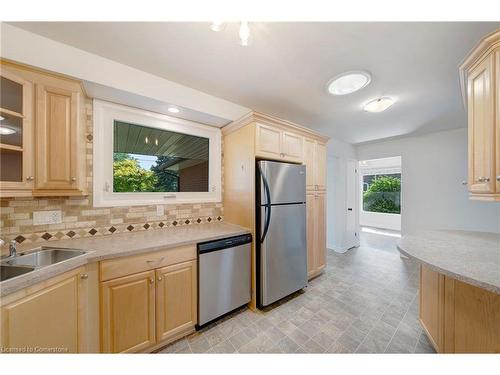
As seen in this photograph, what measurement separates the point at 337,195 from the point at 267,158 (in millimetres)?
2526

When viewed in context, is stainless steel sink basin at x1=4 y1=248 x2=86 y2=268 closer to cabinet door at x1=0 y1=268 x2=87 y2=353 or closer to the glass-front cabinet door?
cabinet door at x1=0 y1=268 x2=87 y2=353

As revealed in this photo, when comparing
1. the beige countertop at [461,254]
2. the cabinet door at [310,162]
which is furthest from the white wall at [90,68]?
the beige countertop at [461,254]

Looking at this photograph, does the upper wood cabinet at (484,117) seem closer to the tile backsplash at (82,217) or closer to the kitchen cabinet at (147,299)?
the kitchen cabinet at (147,299)

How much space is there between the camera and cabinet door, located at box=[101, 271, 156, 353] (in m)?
1.25

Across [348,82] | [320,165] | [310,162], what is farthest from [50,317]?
[320,165]

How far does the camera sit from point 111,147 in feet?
5.82

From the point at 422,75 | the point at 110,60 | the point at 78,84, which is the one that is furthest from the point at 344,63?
the point at 78,84

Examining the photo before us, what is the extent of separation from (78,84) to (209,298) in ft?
6.90

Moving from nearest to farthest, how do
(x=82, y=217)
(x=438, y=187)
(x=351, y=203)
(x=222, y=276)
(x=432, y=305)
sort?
1. (x=432, y=305)
2. (x=82, y=217)
3. (x=222, y=276)
4. (x=438, y=187)
5. (x=351, y=203)

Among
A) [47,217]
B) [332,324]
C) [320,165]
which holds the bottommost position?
[332,324]

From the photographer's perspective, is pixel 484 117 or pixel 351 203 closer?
pixel 484 117

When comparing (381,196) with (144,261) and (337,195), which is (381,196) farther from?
(144,261)

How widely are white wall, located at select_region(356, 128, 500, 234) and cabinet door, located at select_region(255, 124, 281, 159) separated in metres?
3.23

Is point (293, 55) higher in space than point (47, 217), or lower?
higher
